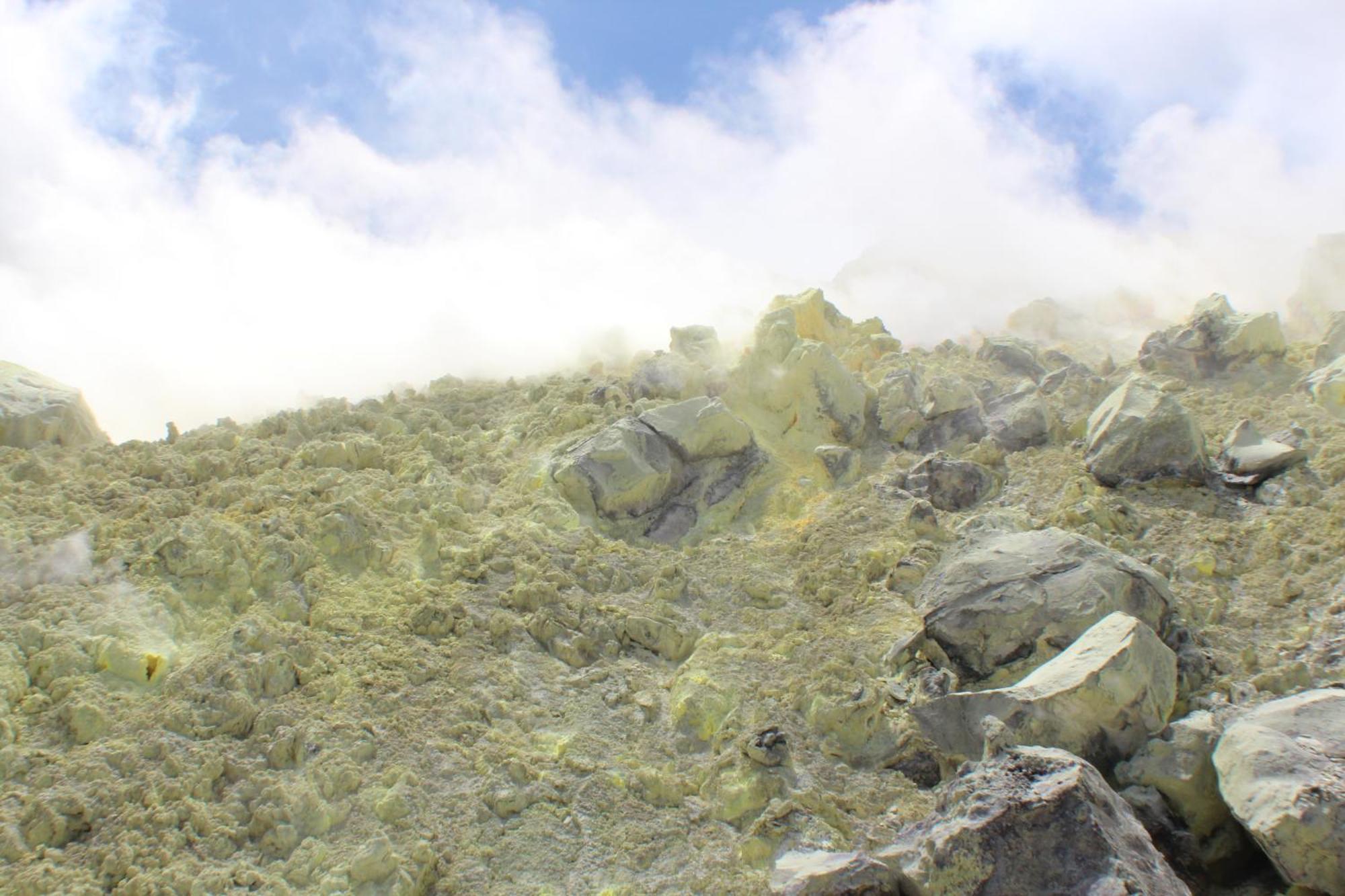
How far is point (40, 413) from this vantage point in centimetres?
973

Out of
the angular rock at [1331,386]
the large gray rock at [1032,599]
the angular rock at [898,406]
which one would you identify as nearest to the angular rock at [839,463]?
the angular rock at [898,406]

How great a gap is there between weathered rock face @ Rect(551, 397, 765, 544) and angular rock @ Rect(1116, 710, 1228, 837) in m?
5.04

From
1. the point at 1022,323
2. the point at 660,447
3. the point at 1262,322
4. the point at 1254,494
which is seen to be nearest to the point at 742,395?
the point at 660,447

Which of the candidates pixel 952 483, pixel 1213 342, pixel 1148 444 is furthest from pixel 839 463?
pixel 1213 342

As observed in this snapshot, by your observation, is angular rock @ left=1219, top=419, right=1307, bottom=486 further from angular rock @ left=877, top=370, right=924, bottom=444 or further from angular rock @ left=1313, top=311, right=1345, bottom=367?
angular rock @ left=877, top=370, right=924, bottom=444

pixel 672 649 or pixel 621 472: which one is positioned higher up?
pixel 621 472

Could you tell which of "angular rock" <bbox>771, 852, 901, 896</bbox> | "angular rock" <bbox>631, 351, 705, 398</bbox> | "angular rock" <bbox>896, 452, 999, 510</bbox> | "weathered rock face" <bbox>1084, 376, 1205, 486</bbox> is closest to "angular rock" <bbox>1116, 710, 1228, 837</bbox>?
"angular rock" <bbox>771, 852, 901, 896</bbox>

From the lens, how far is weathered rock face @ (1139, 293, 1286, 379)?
12.8 meters

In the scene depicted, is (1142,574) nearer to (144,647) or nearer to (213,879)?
(213,879)

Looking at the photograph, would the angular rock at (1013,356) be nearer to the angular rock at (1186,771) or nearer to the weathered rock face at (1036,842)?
the angular rock at (1186,771)

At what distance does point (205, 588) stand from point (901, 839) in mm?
5206

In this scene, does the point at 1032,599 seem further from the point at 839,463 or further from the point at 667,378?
the point at 667,378

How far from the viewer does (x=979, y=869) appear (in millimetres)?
5043

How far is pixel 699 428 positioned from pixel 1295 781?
6.81m
